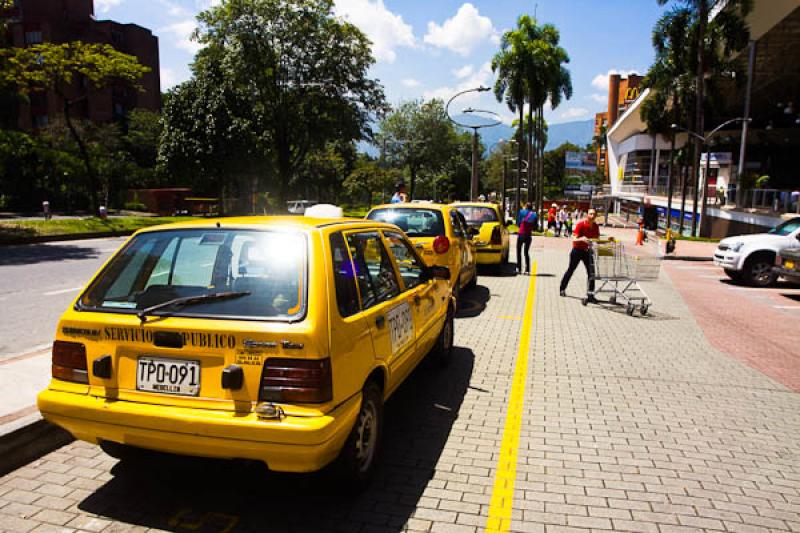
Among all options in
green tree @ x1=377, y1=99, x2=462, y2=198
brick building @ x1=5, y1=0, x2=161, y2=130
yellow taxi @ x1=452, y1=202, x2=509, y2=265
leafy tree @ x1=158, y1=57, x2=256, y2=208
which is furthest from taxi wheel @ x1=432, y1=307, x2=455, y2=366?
green tree @ x1=377, y1=99, x2=462, y2=198

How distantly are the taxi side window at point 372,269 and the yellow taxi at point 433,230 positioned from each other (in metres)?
4.43

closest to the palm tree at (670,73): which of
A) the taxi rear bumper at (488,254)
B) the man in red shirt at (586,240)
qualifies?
the taxi rear bumper at (488,254)

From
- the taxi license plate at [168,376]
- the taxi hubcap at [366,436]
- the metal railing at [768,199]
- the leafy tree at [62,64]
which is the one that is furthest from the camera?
the metal railing at [768,199]

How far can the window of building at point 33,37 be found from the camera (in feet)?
172

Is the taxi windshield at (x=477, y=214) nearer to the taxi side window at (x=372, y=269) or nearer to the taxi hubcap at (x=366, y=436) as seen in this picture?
the taxi side window at (x=372, y=269)

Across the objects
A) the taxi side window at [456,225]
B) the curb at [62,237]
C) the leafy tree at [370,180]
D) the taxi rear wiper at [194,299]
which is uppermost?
the leafy tree at [370,180]

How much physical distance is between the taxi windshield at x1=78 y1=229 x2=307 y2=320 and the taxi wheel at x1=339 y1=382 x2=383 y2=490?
2.83 ft

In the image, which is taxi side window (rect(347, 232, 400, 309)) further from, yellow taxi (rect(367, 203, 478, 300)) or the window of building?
the window of building

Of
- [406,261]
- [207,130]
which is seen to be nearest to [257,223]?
[406,261]

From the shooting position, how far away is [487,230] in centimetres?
1488

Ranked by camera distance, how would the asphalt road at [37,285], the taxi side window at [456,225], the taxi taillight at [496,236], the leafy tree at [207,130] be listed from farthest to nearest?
the leafy tree at [207,130] → the taxi taillight at [496,236] → the taxi side window at [456,225] → the asphalt road at [37,285]

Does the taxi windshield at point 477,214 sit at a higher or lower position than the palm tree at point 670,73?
lower

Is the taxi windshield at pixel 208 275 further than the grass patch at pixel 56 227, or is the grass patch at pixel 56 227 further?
the grass patch at pixel 56 227

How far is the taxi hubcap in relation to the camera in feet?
11.8
